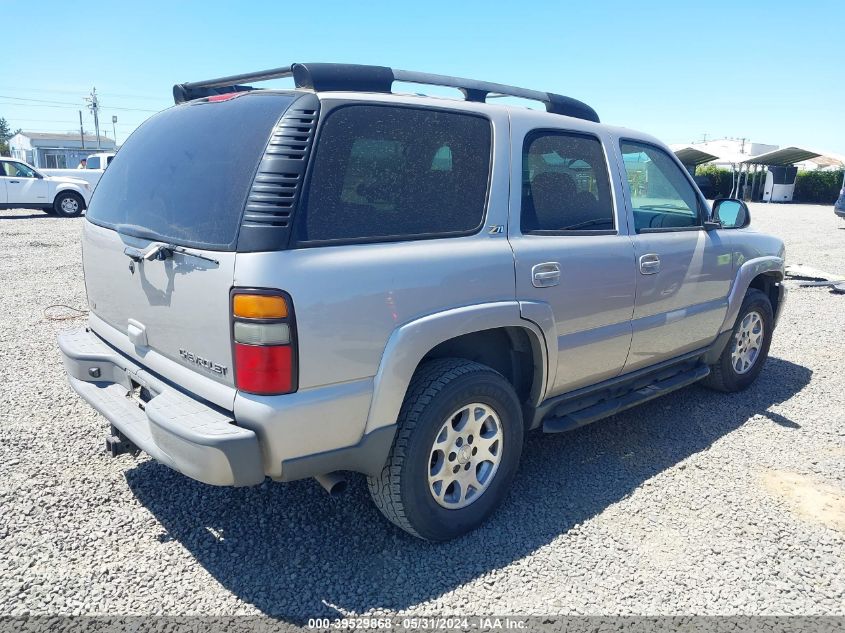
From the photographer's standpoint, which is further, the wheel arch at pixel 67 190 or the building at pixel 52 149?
the building at pixel 52 149

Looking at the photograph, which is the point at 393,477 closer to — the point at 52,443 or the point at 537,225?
the point at 537,225

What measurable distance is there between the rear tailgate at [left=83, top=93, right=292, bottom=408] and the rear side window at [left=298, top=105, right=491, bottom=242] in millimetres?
252

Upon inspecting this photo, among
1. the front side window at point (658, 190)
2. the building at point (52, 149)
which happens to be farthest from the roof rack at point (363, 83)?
the building at point (52, 149)

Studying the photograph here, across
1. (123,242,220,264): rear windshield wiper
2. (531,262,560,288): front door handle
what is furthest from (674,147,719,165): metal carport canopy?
(123,242,220,264): rear windshield wiper

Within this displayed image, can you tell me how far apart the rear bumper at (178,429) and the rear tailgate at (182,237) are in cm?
7

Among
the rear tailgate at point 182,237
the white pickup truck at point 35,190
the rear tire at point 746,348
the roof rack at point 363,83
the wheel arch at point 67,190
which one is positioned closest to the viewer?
the rear tailgate at point 182,237

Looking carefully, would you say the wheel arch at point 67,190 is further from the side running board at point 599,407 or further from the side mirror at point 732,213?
the side running board at point 599,407

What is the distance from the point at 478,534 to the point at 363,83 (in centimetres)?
212

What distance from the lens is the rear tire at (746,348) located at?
462cm

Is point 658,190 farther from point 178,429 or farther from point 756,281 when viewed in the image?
point 178,429

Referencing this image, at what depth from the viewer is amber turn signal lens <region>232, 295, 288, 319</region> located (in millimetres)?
2150

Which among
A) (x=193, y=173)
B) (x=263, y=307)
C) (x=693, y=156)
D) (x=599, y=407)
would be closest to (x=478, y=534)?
(x=599, y=407)

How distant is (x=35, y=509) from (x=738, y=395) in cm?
474

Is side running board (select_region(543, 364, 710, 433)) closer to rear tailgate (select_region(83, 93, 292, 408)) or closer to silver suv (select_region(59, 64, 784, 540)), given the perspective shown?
silver suv (select_region(59, 64, 784, 540))
